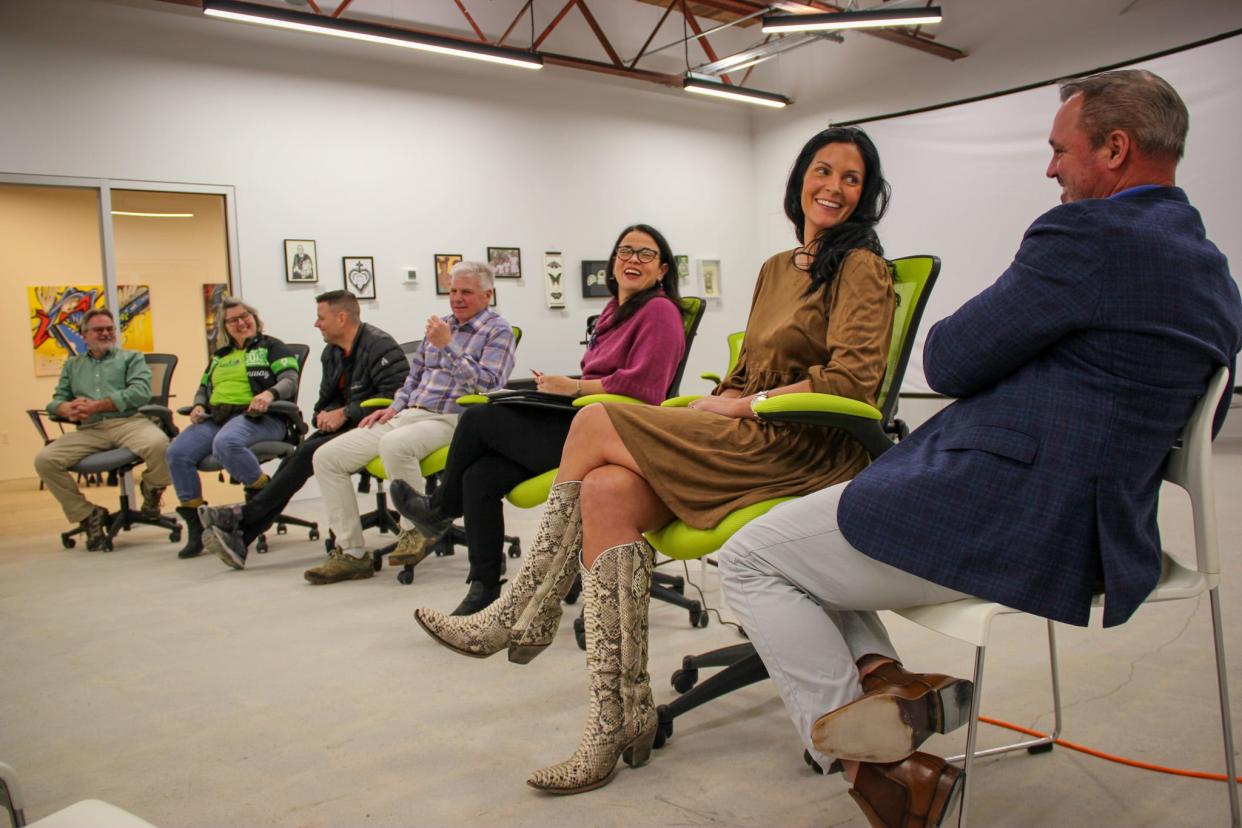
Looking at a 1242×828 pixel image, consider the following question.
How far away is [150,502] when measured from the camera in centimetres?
512

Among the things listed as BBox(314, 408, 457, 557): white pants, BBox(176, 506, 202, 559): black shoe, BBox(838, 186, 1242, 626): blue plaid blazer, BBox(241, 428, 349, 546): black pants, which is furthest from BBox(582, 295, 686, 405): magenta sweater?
BBox(176, 506, 202, 559): black shoe

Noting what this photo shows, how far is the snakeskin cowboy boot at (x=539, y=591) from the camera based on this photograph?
2000 mm

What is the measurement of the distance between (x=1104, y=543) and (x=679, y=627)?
5.99ft

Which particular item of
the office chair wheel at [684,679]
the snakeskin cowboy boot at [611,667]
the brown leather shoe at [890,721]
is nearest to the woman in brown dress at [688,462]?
the snakeskin cowboy boot at [611,667]

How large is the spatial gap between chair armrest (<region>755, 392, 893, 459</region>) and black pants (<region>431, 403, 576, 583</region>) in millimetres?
1000

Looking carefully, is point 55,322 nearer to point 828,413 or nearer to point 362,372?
point 362,372

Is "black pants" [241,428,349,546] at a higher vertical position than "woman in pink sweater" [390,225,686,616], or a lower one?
lower

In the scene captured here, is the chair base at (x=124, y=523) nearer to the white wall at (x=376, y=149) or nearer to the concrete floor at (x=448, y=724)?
the concrete floor at (x=448, y=724)

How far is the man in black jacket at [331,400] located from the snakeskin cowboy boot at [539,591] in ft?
7.32

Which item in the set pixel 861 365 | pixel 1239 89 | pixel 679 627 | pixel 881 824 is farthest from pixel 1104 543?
pixel 1239 89

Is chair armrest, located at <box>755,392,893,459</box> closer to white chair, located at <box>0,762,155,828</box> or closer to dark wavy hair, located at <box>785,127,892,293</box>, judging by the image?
dark wavy hair, located at <box>785,127,892,293</box>

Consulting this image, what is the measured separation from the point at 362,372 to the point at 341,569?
3.05ft

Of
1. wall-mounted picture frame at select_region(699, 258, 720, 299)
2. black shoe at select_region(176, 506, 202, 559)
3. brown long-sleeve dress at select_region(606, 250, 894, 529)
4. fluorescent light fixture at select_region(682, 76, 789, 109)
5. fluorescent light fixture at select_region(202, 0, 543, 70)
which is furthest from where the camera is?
wall-mounted picture frame at select_region(699, 258, 720, 299)

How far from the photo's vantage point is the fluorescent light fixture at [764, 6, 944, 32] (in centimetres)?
592
